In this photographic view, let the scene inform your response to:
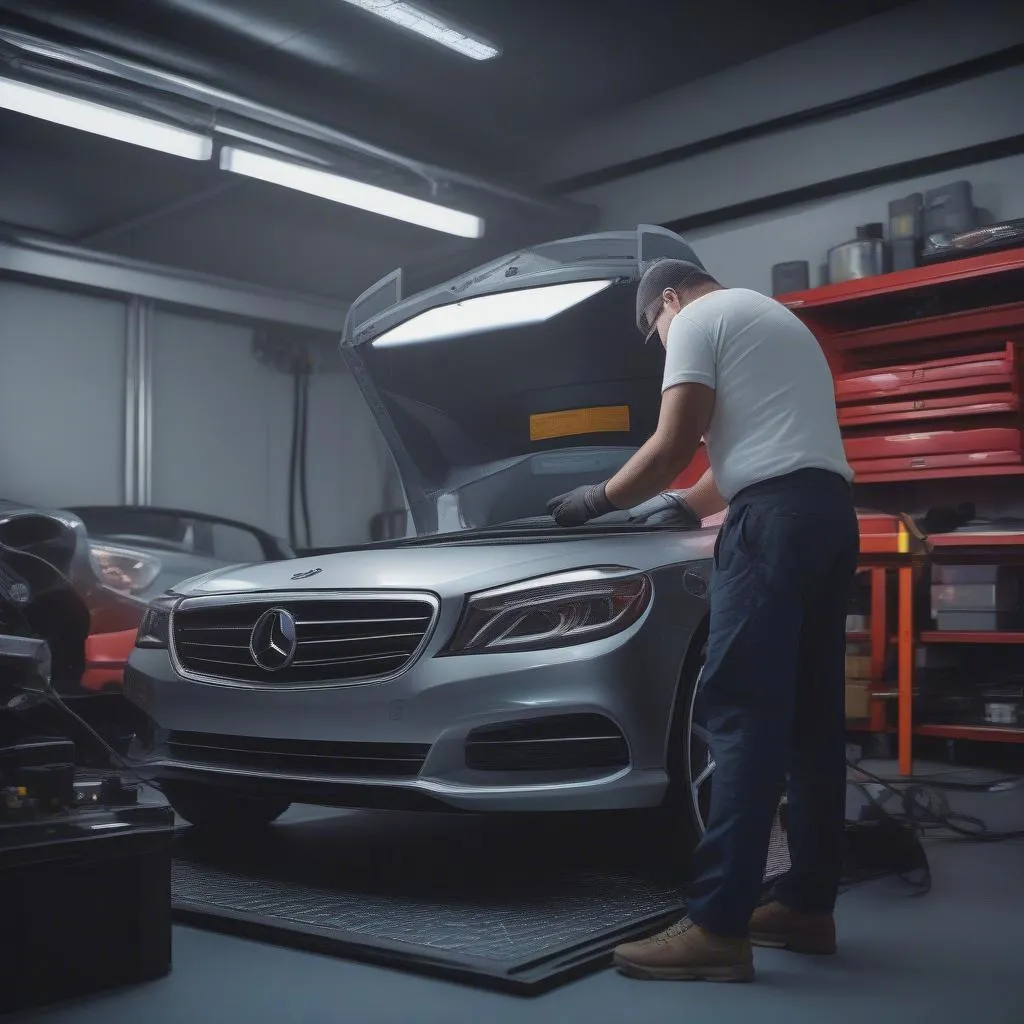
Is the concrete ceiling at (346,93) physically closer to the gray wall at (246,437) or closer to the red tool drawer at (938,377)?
the gray wall at (246,437)

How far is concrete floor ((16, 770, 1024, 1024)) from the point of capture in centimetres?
181

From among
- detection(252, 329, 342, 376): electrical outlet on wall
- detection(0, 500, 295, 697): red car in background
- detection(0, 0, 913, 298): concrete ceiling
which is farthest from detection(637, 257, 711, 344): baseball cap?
detection(252, 329, 342, 376): electrical outlet on wall

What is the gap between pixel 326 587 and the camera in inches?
101

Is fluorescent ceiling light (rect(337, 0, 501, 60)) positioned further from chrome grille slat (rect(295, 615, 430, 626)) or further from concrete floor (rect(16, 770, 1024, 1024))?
concrete floor (rect(16, 770, 1024, 1024))

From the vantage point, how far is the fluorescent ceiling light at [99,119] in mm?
5016

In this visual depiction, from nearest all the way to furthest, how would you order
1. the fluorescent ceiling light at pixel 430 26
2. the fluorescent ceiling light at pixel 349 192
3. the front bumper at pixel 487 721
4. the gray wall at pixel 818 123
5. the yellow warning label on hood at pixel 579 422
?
the front bumper at pixel 487 721, the yellow warning label on hood at pixel 579 422, the fluorescent ceiling light at pixel 430 26, the gray wall at pixel 818 123, the fluorescent ceiling light at pixel 349 192

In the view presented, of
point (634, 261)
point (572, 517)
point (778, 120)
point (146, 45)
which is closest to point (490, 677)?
point (572, 517)

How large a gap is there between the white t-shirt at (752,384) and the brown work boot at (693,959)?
0.80 metres

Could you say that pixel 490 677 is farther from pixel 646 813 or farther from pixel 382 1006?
pixel 382 1006

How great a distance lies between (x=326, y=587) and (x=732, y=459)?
0.96 m

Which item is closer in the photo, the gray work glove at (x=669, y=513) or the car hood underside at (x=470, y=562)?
the car hood underside at (x=470, y=562)

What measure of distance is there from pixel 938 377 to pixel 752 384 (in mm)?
3124

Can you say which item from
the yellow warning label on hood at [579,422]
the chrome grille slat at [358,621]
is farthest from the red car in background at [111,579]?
the chrome grille slat at [358,621]

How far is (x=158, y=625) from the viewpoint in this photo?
2.88m
